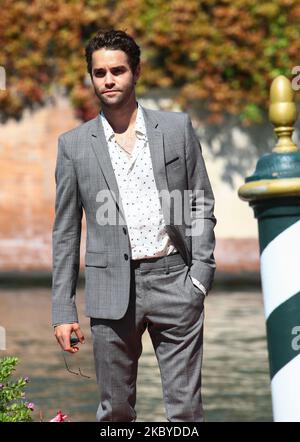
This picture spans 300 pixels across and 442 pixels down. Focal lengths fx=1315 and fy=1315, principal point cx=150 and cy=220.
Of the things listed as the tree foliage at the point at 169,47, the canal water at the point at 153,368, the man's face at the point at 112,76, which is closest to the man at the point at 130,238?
the man's face at the point at 112,76

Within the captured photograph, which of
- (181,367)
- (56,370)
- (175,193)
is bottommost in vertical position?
(56,370)

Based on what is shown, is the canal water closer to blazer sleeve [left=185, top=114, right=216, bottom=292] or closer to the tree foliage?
blazer sleeve [left=185, top=114, right=216, bottom=292]

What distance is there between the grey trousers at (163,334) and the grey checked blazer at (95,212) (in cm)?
6

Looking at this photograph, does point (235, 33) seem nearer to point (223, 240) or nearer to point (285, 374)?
point (223, 240)

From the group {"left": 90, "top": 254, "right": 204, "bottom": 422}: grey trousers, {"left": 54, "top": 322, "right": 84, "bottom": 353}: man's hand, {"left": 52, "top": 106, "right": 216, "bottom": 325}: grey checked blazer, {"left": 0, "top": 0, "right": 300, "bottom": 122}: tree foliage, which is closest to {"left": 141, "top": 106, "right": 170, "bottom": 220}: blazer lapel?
{"left": 52, "top": 106, "right": 216, "bottom": 325}: grey checked blazer

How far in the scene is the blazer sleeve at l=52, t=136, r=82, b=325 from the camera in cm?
481

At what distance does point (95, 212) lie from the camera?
474 cm

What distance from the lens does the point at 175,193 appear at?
4.78 metres

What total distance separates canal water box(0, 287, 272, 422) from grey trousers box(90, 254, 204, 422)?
90cm

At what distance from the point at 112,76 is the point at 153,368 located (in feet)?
19.2

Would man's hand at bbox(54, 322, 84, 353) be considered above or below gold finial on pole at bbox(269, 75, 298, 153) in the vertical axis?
below
